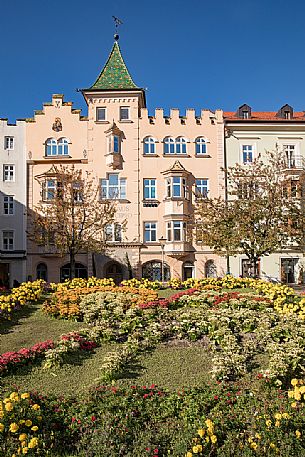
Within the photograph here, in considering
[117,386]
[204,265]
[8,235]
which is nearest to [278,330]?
[117,386]

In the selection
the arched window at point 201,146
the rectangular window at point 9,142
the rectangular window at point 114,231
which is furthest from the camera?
the rectangular window at point 9,142

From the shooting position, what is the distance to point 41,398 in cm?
774

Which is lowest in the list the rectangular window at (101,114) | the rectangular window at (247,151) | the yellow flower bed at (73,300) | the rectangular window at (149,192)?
the yellow flower bed at (73,300)

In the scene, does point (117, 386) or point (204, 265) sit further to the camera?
point (204, 265)

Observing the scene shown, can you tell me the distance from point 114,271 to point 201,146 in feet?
38.5

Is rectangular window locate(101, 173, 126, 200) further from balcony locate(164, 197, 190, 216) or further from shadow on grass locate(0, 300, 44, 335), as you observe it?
Result: shadow on grass locate(0, 300, 44, 335)

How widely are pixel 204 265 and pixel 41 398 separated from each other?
85.0 feet

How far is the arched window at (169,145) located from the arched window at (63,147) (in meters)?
7.55

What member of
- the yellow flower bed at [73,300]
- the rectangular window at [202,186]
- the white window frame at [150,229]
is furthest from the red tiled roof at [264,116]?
the yellow flower bed at [73,300]

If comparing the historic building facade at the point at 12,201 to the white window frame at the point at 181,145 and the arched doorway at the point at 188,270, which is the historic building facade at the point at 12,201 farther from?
the arched doorway at the point at 188,270

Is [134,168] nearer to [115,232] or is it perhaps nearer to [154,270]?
[115,232]

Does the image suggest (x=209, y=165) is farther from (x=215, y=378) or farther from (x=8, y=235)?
(x=215, y=378)

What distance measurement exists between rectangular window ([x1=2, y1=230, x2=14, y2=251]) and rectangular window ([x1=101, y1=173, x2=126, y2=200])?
774cm

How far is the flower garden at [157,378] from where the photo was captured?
21.7 feet
